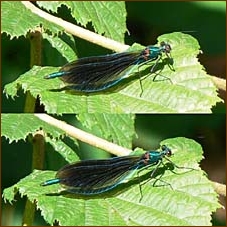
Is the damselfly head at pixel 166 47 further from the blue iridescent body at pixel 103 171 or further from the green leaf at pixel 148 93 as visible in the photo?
the blue iridescent body at pixel 103 171

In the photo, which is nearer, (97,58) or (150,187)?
(150,187)

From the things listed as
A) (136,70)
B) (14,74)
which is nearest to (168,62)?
(136,70)

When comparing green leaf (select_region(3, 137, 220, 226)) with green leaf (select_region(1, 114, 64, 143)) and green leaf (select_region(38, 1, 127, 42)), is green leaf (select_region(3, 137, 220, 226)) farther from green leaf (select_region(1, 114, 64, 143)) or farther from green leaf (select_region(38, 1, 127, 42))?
green leaf (select_region(38, 1, 127, 42))

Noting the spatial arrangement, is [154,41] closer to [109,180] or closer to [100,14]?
[100,14]

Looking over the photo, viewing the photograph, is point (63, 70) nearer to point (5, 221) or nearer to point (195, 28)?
point (5, 221)

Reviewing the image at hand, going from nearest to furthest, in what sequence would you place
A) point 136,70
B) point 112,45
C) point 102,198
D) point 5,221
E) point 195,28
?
1. point 102,198
2. point 112,45
3. point 136,70
4. point 5,221
5. point 195,28

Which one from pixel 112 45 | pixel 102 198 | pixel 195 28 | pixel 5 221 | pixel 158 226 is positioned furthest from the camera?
pixel 195 28

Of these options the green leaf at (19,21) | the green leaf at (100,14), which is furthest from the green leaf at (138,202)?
the green leaf at (100,14)
